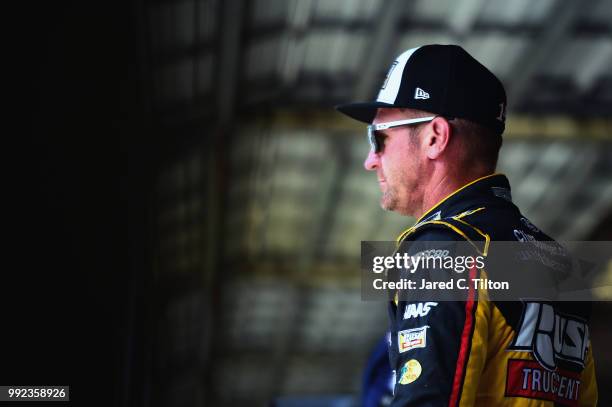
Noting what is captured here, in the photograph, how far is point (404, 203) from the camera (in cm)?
247

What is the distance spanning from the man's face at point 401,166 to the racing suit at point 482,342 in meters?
0.23

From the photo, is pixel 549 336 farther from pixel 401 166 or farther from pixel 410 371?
pixel 401 166

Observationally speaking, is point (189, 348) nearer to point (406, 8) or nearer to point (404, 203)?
point (406, 8)

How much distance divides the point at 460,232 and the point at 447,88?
22.3 inches

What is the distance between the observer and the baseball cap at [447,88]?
2348 millimetres

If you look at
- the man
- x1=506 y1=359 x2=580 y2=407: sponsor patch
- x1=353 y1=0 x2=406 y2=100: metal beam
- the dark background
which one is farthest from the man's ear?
x1=353 y1=0 x2=406 y2=100: metal beam

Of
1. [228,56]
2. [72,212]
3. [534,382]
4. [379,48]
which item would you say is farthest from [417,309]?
[379,48]

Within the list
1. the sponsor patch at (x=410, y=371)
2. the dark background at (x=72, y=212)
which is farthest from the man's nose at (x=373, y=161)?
the dark background at (x=72, y=212)

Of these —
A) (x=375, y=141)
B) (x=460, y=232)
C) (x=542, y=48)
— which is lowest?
(x=460, y=232)

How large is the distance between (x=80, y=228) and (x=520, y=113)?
35.4 ft

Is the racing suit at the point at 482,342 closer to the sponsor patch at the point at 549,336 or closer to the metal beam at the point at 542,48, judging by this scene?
the sponsor patch at the point at 549,336

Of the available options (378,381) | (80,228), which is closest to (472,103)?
(80,228)

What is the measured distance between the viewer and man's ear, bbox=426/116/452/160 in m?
2.32

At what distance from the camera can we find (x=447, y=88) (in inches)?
93.0
